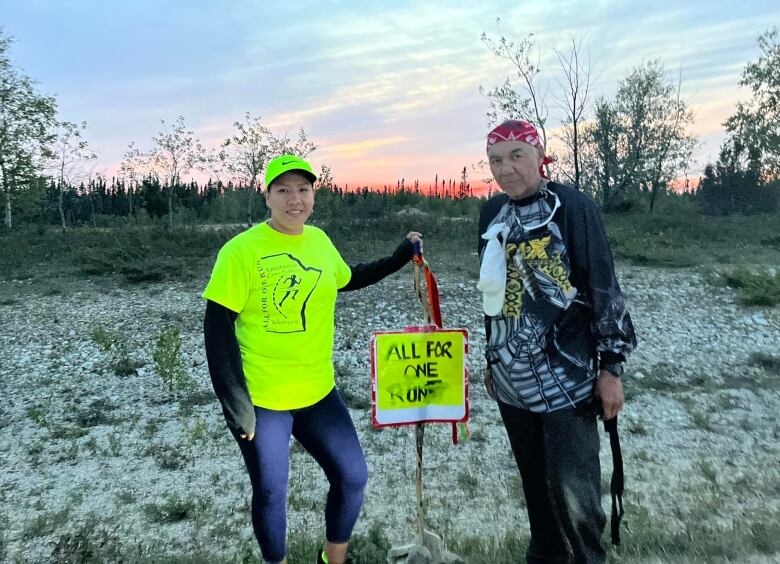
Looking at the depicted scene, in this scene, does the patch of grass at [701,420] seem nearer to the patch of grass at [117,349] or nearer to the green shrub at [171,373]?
the green shrub at [171,373]

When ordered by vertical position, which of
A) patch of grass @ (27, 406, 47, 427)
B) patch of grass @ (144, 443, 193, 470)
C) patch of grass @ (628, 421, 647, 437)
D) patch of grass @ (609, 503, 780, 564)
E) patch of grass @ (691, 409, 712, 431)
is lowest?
patch of grass @ (27, 406, 47, 427)

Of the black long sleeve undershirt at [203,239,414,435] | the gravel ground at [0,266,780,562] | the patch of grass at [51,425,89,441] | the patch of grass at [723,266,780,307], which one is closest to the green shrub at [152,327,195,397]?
the gravel ground at [0,266,780,562]

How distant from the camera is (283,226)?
2557 millimetres

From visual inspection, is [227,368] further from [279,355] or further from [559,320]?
[559,320]

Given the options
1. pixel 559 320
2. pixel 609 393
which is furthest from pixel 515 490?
pixel 559 320

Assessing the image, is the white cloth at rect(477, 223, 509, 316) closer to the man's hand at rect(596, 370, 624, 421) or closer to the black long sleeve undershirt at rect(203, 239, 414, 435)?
the man's hand at rect(596, 370, 624, 421)

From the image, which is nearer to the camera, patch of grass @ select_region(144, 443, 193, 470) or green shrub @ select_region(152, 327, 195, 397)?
patch of grass @ select_region(144, 443, 193, 470)

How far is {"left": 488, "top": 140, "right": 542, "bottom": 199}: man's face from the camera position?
2412 mm

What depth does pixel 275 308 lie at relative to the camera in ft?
8.07

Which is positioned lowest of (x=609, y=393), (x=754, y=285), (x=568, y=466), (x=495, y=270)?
(x=754, y=285)

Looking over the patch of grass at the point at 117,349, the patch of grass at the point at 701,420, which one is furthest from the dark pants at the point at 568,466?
the patch of grass at the point at 117,349

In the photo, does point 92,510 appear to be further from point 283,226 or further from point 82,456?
point 283,226

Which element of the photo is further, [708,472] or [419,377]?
[708,472]

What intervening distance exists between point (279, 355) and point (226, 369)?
9.0 inches
